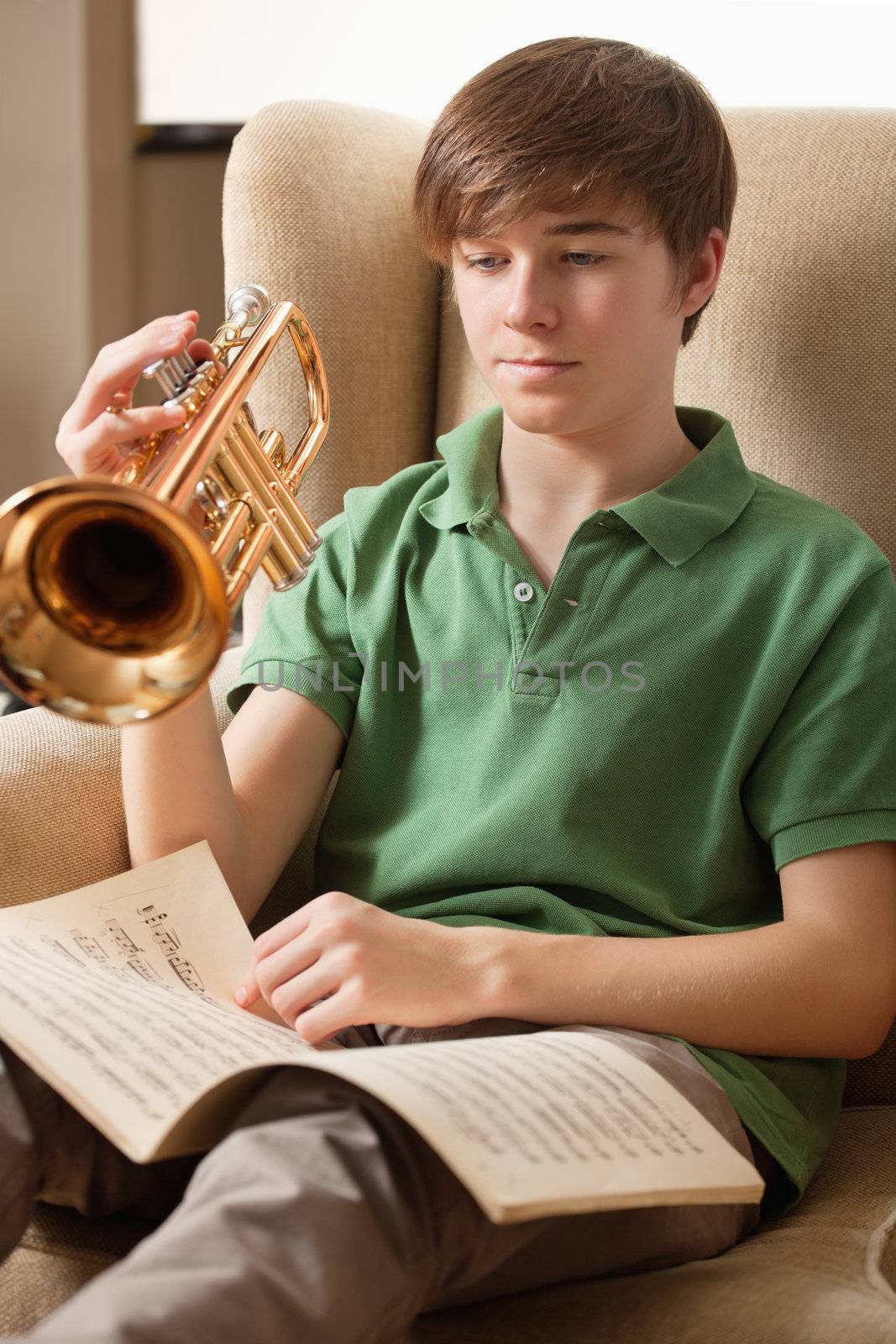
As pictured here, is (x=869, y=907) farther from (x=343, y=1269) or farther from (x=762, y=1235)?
(x=343, y=1269)

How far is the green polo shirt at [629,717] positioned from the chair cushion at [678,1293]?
82 mm

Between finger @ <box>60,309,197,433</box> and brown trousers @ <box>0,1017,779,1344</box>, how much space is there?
1.39 feet

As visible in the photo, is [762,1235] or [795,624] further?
[795,624]

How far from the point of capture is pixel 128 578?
824 mm

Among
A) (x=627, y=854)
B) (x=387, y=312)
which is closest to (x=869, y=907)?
(x=627, y=854)

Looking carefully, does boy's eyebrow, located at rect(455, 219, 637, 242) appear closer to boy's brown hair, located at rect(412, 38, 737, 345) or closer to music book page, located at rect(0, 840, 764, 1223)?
boy's brown hair, located at rect(412, 38, 737, 345)

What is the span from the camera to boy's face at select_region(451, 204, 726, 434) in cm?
102

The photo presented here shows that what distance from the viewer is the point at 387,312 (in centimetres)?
140

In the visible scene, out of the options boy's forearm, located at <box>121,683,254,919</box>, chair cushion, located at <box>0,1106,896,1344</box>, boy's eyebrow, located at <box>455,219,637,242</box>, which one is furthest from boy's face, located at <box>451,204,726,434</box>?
chair cushion, located at <box>0,1106,896,1344</box>

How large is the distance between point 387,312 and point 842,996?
0.79m

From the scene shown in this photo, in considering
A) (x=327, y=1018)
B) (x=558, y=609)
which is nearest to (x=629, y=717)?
(x=558, y=609)

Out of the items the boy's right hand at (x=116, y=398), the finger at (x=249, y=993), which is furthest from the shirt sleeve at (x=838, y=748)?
the boy's right hand at (x=116, y=398)

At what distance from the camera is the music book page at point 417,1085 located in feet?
2.24

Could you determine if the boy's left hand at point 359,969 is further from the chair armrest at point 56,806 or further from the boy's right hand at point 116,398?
the boy's right hand at point 116,398
